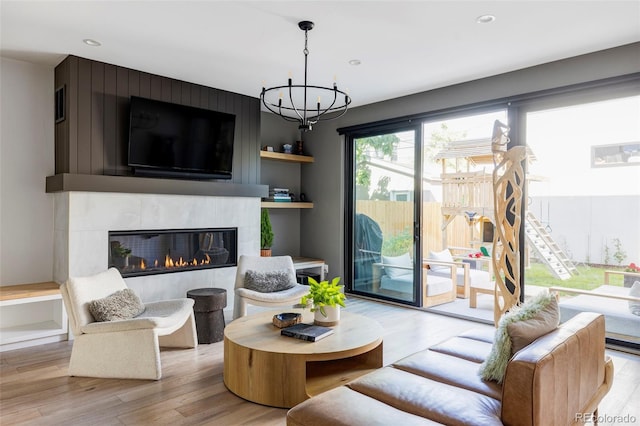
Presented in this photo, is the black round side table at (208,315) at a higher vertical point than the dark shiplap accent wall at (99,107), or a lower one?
lower

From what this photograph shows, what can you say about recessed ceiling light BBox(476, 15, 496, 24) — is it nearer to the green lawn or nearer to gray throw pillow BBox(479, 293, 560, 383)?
gray throw pillow BBox(479, 293, 560, 383)

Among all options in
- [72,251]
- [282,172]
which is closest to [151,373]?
[72,251]

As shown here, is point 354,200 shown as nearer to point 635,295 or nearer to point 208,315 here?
point 208,315

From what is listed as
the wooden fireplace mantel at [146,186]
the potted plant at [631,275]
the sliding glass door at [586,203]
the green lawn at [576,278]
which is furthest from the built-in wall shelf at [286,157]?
the potted plant at [631,275]

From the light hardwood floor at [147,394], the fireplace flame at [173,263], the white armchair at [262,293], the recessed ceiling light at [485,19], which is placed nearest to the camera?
the light hardwood floor at [147,394]

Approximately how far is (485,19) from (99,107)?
12.0ft

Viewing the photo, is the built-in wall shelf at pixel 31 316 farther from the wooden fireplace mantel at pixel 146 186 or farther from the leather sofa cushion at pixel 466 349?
the leather sofa cushion at pixel 466 349

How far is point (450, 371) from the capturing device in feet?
7.00

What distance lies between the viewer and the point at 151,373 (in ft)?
9.80

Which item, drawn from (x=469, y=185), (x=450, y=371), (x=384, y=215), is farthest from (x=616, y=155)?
(x=450, y=371)

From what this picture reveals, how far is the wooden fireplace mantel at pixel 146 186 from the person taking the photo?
3.90 m

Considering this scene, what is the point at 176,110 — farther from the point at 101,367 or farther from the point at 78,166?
the point at 101,367

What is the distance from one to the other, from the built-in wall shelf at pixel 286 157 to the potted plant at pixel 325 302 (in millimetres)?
3022

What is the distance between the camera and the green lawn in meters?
3.99
